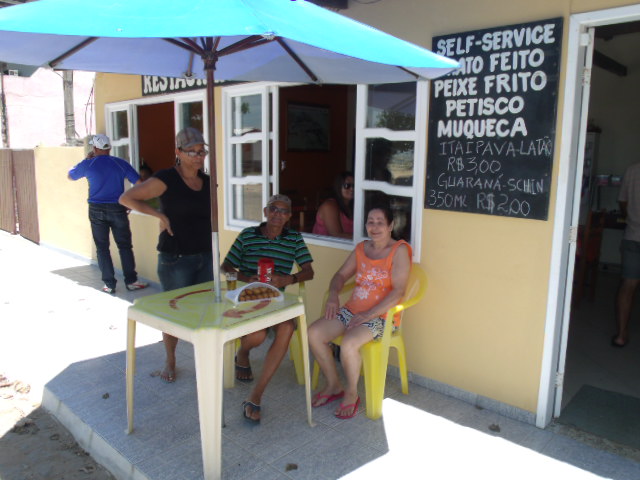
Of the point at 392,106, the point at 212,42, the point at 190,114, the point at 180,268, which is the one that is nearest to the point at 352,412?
the point at 180,268

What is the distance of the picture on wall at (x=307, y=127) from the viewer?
7.02 metres

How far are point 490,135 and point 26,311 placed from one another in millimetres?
4753

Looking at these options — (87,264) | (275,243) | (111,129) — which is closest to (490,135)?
(275,243)

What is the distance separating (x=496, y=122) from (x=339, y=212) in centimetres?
153

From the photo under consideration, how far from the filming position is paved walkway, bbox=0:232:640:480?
8.55 feet

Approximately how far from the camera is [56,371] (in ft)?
12.4

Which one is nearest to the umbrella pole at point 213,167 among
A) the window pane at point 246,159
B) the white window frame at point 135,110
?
the window pane at point 246,159

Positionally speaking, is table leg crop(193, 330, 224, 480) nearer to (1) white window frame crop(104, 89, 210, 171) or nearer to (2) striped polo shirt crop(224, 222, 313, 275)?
(2) striped polo shirt crop(224, 222, 313, 275)

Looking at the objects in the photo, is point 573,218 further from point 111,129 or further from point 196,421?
point 111,129

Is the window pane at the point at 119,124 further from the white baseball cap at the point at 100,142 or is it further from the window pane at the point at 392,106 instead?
the window pane at the point at 392,106

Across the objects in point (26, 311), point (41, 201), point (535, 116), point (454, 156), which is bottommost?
point (26, 311)

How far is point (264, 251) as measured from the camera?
3.38 meters

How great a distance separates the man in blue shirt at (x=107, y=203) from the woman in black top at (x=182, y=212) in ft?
8.76

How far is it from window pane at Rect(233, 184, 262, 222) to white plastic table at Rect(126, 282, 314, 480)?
1.87 m
